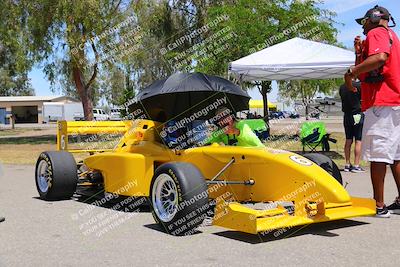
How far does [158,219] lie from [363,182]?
190 inches

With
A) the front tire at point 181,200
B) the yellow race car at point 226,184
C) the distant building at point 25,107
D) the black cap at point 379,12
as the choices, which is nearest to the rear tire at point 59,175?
the yellow race car at point 226,184

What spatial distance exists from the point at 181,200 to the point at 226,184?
2.78 ft

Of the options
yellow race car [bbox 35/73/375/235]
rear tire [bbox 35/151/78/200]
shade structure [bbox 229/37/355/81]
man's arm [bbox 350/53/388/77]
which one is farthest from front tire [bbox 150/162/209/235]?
shade structure [bbox 229/37/355/81]

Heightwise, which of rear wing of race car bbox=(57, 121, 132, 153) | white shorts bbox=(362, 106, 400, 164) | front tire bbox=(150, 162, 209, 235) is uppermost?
white shorts bbox=(362, 106, 400, 164)

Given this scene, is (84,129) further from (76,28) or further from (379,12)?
(76,28)

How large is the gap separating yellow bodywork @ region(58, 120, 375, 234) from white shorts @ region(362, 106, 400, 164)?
1.79 feet

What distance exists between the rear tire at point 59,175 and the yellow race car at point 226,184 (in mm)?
582

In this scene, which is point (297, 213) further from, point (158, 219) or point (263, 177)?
point (158, 219)

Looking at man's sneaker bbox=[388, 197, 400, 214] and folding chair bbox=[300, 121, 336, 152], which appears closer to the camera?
man's sneaker bbox=[388, 197, 400, 214]

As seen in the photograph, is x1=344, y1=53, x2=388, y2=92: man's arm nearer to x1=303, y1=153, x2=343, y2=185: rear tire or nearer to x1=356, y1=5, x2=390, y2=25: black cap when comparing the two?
x1=356, y1=5, x2=390, y2=25: black cap

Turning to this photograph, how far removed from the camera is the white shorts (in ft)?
19.6

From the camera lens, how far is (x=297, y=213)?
5402 millimetres

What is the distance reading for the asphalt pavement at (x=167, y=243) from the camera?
14.9 feet

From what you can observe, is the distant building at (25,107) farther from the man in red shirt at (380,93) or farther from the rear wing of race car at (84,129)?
the man in red shirt at (380,93)
